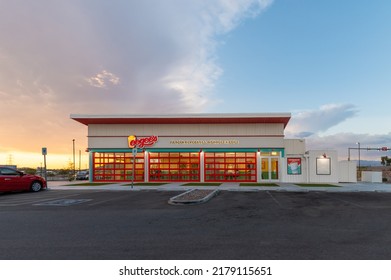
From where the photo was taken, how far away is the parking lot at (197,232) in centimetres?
538

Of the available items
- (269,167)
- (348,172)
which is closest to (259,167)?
(269,167)

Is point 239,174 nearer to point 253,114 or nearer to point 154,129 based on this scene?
point 253,114

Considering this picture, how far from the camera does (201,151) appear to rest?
1007 inches

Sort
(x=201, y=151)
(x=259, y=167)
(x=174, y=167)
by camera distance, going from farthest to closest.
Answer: (x=174, y=167)
(x=201, y=151)
(x=259, y=167)

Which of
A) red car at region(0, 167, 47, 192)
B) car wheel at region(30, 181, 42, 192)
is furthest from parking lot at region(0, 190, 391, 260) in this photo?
car wheel at region(30, 181, 42, 192)

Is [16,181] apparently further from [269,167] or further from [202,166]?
[269,167]

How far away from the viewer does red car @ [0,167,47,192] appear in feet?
55.7

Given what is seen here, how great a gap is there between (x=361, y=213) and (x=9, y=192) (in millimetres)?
21842

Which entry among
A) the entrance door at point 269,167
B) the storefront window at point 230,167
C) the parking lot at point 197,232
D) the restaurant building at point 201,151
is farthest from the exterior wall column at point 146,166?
the parking lot at point 197,232

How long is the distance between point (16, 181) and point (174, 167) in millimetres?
13263

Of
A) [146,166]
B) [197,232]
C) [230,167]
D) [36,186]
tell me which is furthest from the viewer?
[146,166]

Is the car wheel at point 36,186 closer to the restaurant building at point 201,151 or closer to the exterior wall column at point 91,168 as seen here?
the exterior wall column at point 91,168

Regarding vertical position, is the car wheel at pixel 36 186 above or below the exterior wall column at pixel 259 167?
below

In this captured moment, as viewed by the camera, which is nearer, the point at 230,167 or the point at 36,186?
the point at 36,186
